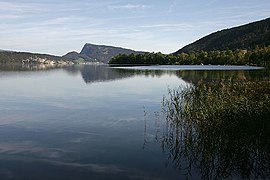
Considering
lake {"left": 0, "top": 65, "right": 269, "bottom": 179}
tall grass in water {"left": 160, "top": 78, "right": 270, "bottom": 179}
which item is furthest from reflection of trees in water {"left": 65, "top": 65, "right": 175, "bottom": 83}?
tall grass in water {"left": 160, "top": 78, "right": 270, "bottom": 179}

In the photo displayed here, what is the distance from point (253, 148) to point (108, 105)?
16211 mm

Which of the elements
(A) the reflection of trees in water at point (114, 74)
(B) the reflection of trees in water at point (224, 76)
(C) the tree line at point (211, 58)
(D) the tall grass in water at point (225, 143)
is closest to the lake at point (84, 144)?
(D) the tall grass in water at point (225, 143)

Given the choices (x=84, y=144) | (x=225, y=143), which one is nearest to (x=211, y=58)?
(x=84, y=144)

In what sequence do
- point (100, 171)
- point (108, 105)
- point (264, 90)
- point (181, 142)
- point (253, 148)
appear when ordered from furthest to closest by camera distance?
point (108, 105), point (264, 90), point (181, 142), point (253, 148), point (100, 171)

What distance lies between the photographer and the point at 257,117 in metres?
13.3

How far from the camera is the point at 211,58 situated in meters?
138

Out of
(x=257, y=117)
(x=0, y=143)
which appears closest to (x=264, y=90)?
(x=257, y=117)

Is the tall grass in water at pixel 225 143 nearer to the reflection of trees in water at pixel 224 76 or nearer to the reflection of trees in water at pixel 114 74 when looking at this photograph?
the reflection of trees in water at pixel 224 76

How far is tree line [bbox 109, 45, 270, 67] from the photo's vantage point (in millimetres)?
102775

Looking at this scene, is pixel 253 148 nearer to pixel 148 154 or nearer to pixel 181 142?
pixel 181 142

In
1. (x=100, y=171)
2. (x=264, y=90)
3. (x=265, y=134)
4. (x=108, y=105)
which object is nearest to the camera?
(x=100, y=171)

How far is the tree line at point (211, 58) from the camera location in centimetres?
10278

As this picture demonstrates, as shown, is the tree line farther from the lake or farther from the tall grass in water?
the tall grass in water

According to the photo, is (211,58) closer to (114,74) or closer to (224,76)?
(114,74)
